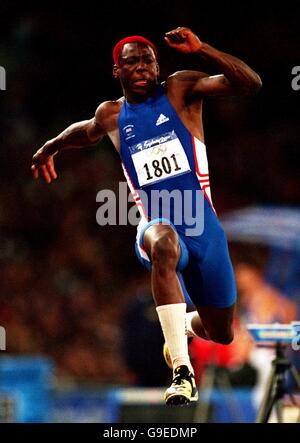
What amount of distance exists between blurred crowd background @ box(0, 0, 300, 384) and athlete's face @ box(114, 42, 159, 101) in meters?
5.91

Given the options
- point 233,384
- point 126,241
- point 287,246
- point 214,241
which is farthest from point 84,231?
point 214,241

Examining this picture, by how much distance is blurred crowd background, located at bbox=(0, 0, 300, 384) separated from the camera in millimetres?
11273

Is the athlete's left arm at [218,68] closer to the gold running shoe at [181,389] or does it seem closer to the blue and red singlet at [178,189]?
the blue and red singlet at [178,189]

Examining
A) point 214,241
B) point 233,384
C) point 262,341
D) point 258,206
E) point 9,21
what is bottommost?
point 233,384

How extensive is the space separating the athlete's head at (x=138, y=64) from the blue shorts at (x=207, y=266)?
0.86 m

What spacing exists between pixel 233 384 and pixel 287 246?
235 cm

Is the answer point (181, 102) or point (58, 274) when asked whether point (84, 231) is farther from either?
point (181, 102)

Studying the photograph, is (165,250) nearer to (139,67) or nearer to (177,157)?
(177,157)

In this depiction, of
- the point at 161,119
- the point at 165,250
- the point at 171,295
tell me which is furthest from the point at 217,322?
the point at 161,119

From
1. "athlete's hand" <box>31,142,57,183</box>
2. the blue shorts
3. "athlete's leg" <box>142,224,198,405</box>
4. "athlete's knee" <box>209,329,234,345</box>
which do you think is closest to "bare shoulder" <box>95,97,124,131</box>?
"athlete's hand" <box>31,142,57,183</box>

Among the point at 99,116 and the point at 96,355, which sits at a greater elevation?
the point at 99,116

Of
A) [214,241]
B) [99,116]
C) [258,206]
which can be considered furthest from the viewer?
[258,206]

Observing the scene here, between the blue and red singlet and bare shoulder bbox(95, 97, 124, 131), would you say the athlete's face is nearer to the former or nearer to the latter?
the blue and red singlet
